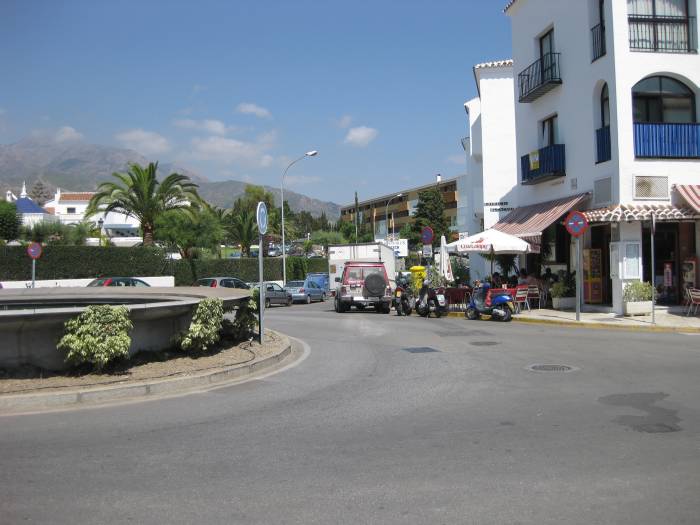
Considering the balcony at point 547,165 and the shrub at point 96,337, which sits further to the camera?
the balcony at point 547,165

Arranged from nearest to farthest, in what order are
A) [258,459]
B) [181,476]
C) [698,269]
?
1. [181,476]
2. [258,459]
3. [698,269]

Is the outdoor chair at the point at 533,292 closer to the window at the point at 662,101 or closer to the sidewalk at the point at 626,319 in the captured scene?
the sidewalk at the point at 626,319

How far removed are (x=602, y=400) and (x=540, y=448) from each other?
2.64 meters

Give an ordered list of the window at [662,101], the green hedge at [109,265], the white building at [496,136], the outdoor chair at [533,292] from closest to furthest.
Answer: the window at [662,101], the outdoor chair at [533,292], the green hedge at [109,265], the white building at [496,136]

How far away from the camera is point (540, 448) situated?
6273 mm

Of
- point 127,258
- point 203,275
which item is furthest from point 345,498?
point 203,275

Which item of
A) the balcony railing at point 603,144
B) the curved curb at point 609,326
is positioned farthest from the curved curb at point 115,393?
the balcony railing at point 603,144

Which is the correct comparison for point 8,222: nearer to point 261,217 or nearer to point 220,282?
point 220,282

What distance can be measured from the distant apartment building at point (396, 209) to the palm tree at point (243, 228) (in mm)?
41948

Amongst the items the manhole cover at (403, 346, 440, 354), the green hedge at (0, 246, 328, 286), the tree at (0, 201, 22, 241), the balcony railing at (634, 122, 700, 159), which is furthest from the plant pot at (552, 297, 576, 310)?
the tree at (0, 201, 22, 241)

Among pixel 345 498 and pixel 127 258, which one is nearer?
pixel 345 498

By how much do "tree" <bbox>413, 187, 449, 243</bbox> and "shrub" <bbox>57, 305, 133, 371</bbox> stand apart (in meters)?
74.9

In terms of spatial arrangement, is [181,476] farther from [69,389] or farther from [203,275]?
[203,275]

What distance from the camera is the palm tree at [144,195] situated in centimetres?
3997
